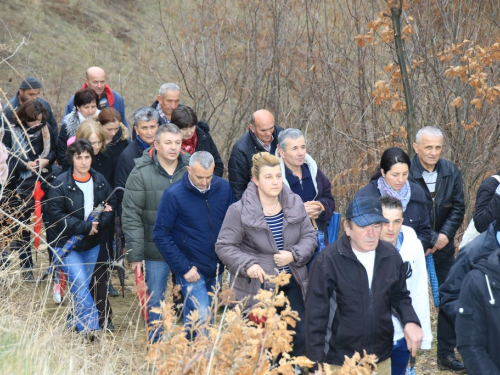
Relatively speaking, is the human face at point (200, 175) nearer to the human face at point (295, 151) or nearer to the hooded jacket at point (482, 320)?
the human face at point (295, 151)

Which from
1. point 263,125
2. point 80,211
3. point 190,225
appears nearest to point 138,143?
point 80,211

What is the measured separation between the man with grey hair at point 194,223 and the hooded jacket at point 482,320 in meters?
2.66

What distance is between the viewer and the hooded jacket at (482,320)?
4195 millimetres

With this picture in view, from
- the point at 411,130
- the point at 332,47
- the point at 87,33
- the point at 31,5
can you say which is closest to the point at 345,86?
the point at 332,47

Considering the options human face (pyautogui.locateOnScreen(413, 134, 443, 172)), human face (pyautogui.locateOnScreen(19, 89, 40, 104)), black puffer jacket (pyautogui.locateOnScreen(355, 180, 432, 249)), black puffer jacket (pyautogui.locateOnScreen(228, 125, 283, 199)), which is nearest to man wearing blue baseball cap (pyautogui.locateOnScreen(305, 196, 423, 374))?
black puffer jacket (pyautogui.locateOnScreen(355, 180, 432, 249))

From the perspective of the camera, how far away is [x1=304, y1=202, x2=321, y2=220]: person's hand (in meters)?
6.75

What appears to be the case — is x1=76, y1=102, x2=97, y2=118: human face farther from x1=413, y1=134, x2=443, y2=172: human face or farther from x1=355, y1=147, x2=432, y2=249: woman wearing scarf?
x1=413, y1=134, x2=443, y2=172: human face

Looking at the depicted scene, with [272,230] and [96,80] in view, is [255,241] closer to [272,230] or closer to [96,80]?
[272,230]

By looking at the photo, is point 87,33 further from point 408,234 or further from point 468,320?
point 468,320

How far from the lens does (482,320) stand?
4.24 metres

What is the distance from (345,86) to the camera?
11227 mm

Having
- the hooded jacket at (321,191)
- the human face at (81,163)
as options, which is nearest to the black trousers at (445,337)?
the hooded jacket at (321,191)

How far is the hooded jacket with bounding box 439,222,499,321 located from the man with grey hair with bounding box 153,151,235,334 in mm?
2213

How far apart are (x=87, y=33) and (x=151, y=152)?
13727mm
